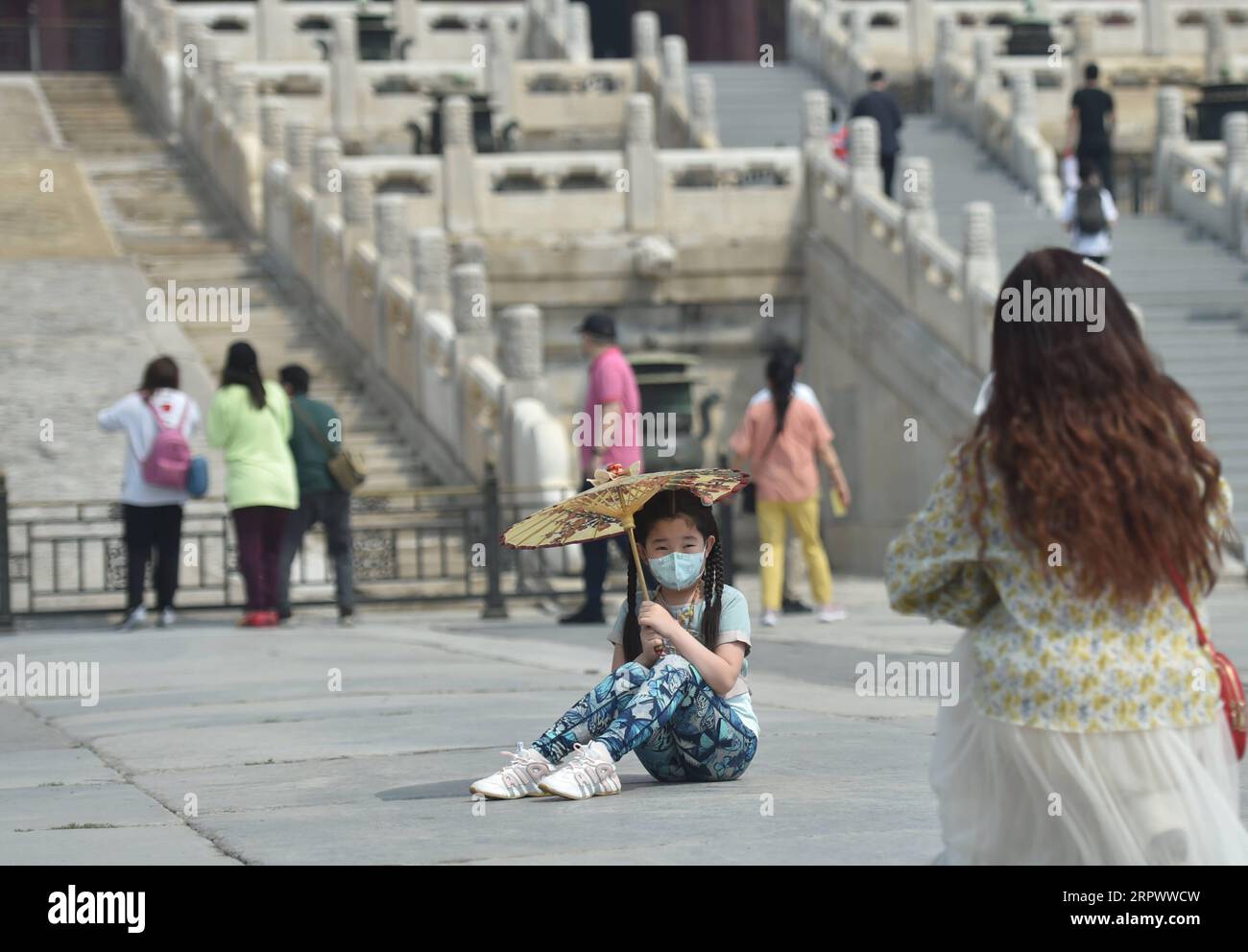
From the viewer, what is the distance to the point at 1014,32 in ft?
97.8

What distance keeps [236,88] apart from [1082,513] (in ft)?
73.5

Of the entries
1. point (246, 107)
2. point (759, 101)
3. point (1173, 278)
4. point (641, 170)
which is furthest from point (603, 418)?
point (759, 101)

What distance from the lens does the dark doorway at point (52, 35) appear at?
122 feet

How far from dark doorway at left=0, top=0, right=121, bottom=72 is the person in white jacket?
24432 mm

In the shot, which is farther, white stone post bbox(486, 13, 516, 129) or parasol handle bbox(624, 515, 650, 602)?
white stone post bbox(486, 13, 516, 129)

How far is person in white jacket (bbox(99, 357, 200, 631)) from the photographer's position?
46.5ft

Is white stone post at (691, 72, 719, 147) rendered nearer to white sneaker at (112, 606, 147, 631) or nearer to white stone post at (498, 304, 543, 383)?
white stone post at (498, 304, 543, 383)

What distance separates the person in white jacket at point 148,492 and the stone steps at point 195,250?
4402mm

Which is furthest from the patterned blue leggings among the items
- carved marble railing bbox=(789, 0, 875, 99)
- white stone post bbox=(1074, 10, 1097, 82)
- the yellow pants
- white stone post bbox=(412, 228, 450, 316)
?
white stone post bbox=(1074, 10, 1097, 82)

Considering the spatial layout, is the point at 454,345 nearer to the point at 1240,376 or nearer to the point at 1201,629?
the point at 1240,376

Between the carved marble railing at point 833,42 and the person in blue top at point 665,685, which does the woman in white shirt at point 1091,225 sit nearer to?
the carved marble railing at point 833,42

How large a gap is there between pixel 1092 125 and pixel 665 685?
16462 millimetres

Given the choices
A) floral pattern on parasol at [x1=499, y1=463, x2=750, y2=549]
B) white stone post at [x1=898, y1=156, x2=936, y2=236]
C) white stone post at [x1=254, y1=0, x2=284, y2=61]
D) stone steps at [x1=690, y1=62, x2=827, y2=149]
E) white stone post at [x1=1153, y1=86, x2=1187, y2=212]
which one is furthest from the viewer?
white stone post at [x1=254, y1=0, x2=284, y2=61]

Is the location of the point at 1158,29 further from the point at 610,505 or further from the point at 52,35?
the point at 610,505
